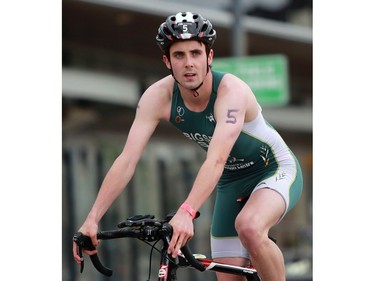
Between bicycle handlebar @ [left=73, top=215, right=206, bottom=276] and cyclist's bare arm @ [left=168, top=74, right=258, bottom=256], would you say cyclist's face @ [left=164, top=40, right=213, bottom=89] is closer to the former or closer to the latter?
cyclist's bare arm @ [left=168, top=74, right=258, bottom=256]

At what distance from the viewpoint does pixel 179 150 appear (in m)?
21.7

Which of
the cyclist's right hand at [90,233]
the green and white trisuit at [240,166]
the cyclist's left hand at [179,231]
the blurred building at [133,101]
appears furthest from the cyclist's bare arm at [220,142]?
the blurred building at [133,101]

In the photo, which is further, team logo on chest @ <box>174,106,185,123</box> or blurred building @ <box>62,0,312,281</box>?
blurred building @ <box>62,0,312,281</box>

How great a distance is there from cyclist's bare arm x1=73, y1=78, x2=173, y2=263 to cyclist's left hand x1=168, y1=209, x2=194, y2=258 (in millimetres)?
817

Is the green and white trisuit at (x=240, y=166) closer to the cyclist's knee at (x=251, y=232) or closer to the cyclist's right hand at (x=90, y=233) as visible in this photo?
the cyclist's knee at (x=251, y=232)

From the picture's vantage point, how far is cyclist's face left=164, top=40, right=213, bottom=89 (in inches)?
211

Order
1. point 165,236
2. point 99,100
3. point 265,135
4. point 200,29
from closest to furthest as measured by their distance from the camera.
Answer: point 165,236 < point 200,29 < point 265,135 < point 99,100

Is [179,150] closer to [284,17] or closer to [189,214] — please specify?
[284,17]

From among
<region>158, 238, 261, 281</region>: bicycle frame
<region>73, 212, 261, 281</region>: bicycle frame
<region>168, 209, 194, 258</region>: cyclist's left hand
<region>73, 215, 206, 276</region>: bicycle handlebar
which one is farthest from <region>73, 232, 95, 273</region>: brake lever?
<region>168, 209, 194, 258</region>: cyclist's left hand

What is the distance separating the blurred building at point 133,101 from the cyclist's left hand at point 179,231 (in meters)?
9.46
